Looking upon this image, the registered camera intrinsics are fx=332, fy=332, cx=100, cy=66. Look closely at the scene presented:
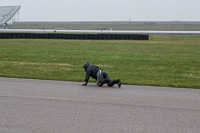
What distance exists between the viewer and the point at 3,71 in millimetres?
15617

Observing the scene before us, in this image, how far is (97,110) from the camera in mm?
7039

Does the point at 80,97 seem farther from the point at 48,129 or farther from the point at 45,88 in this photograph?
the point at 48,129

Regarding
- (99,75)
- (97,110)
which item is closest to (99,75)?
(99,75)

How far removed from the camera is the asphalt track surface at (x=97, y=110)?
5793 mm

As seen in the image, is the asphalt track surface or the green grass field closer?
the asphalt track surface

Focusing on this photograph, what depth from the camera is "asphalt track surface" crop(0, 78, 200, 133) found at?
5.79 meters

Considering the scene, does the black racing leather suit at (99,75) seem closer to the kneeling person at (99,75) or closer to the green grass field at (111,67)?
the kneeling person at (99,75)
